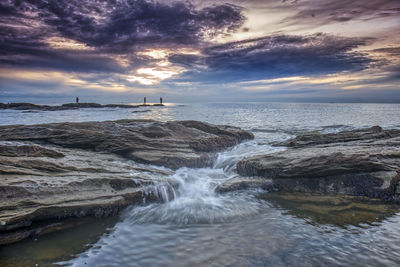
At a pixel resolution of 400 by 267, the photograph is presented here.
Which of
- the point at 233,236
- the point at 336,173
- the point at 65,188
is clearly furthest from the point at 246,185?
the point at 65,188

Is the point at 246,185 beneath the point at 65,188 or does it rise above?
beneath

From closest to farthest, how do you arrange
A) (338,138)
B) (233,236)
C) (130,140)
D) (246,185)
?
(233,236) < (246,185) < (130,140) < (338,138)

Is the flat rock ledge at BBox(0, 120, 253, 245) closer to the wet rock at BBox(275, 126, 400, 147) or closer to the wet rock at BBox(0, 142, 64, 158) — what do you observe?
the wet rock at BBox(0, 142, 64, 158)

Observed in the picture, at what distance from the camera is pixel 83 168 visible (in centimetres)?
834

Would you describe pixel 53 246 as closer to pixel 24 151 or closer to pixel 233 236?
pixel 233 236

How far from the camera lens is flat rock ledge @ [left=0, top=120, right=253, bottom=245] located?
6062mm

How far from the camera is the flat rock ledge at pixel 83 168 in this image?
6.06 meters

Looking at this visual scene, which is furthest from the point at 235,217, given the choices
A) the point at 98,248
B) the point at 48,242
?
the point at 48,242

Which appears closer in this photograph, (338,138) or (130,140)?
(130,140)

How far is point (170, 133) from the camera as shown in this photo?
14391 mm

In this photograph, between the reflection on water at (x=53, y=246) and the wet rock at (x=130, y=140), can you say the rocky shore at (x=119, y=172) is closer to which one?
the wet rock at (x=130, y=140)

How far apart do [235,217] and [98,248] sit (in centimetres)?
385

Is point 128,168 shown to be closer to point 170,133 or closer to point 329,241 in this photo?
point 170,133

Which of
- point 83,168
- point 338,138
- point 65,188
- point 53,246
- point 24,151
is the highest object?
point 338,138
